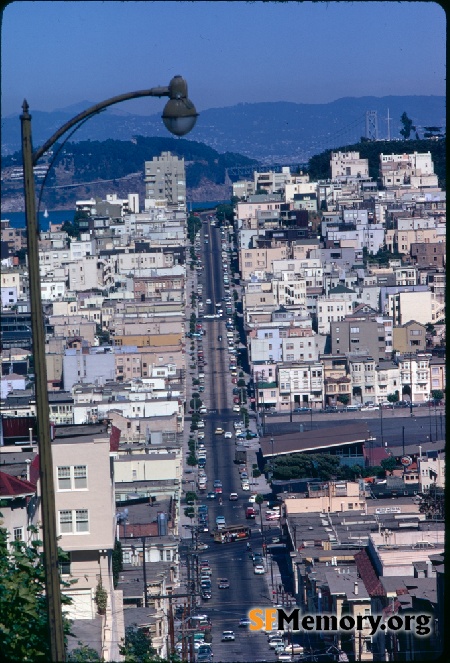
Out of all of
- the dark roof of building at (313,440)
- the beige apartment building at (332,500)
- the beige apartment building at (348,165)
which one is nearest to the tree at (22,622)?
the beige apartment building at (332,500)

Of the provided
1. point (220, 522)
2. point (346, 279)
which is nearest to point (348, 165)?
point (346, 279)

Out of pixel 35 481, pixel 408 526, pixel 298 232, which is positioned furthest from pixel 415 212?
pixel 35 481

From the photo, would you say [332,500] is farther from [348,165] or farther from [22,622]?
[348,165]

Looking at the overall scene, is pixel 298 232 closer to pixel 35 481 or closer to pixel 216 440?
pixel 216 440

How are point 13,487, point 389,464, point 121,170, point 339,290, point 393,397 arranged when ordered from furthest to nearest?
point 121,170 < point 339,290 < point 393,397 < point 389,464 < point 13,487

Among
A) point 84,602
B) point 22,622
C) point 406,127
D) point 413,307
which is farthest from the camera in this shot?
point 406,127
